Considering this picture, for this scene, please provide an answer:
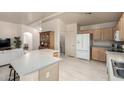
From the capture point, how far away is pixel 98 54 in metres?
5.39

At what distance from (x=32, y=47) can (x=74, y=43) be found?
4.95 metres

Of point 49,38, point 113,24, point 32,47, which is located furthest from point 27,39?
point 113,24

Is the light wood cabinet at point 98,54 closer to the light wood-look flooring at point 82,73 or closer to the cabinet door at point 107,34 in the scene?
the cabinet door at point 107,34

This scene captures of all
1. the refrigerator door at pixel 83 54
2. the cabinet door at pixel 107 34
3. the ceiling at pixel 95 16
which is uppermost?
the ceiling at pixel 95 16

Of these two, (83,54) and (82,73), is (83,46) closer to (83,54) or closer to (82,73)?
(83,54)

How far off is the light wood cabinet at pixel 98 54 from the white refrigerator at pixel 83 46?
0.34m

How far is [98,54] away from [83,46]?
968mm

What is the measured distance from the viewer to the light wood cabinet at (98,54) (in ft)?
16.9

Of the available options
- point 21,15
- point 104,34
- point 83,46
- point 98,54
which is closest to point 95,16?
point 104,34

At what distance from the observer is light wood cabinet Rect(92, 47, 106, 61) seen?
203 inches

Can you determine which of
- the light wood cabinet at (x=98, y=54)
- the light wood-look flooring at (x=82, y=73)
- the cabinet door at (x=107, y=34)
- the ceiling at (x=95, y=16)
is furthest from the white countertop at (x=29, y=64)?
the cabinet door at (x=107, y=34)

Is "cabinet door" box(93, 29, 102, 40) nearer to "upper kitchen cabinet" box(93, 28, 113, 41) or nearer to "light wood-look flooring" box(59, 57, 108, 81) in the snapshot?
"upper kitchen cabinet" box(93, 28, 113, 41)

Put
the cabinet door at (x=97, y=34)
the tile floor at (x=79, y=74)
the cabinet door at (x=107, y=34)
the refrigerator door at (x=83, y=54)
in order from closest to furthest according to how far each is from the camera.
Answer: the tile floor at (x=79, y=74)
the cabinet door at (x=107, y=34)
the cabinet door at (x=97, y=34)
the refrigerator door at (x=83, y=54)
